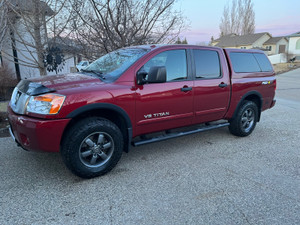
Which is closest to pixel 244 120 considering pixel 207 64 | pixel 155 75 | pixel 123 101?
pixel 207 64

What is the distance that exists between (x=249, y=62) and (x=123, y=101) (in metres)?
3.24

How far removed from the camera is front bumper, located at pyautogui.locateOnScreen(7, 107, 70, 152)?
111 inches

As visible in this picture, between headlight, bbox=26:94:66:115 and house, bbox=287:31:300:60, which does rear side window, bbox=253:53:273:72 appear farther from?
house, bbox=287:31:300:60

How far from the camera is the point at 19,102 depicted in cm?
316

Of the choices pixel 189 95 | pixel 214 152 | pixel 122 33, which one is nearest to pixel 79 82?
pixel 189 95

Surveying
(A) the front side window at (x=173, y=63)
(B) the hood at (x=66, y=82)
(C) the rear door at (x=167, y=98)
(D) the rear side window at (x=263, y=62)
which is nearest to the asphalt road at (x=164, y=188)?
(C) the rear door at (x=167, y=98)

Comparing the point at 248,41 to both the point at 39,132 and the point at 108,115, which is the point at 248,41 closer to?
the point at 108,115

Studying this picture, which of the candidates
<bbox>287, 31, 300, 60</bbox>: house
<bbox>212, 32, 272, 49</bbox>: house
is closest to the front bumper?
<bbox>287, 31, 300, 60</bbox>: house

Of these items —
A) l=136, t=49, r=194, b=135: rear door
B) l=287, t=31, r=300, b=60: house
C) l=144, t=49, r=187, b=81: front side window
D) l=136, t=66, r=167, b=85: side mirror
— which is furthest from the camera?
l=287, t=31, r=300, b=60: house

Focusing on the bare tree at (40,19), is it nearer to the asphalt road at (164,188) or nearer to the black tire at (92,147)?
the asphalt road at (164,188)

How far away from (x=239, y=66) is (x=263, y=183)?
256 centimetres

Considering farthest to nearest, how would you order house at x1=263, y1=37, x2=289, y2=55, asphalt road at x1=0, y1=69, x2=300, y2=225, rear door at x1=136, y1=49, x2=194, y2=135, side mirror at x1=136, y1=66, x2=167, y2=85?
house at x1=263, y1=37, x2=289, y2=55 → rear door at x1=136, y1=49, x2=194, y2=135 → side mirror at x1=136, y1=66, x2=167, y2=85 → asphalt road at x1=0, y1=69, x2=300, y2=225

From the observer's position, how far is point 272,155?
4254mm

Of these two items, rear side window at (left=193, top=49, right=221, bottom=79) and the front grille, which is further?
rear side window at (left=193, top=49, right=221, bottom=79)
